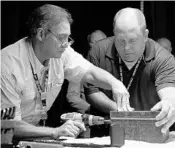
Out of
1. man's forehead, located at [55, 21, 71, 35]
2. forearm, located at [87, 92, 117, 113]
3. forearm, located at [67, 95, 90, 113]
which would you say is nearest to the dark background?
forearm, located at [67, 95, 90, 113]

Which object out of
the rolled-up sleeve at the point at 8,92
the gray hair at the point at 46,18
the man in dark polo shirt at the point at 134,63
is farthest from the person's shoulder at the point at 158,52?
the rolled-up sleeve at the point at 8,92

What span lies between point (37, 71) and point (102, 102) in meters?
0.63

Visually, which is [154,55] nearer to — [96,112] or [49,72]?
→ [96,112]

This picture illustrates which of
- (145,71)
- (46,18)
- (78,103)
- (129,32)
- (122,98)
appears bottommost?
(78,103)

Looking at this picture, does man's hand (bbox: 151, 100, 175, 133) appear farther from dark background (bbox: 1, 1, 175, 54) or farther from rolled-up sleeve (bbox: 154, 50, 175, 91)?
dark background (bbox: 1, 1, 175, 54)

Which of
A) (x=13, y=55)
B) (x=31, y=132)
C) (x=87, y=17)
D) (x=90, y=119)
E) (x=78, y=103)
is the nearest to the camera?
(x=90, y=119)

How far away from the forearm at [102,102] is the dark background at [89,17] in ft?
6.74

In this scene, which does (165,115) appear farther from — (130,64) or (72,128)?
(130,64)

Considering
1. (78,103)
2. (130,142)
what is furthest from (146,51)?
(78,103)

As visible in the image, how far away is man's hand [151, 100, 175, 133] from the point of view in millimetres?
2410

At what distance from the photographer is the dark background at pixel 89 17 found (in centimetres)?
494

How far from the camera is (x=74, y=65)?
9.98 ft

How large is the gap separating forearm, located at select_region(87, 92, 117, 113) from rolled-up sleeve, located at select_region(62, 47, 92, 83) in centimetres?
22

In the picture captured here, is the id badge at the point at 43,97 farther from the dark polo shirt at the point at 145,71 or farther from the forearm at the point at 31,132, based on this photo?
the dark polo shirt at the point at 145,71
